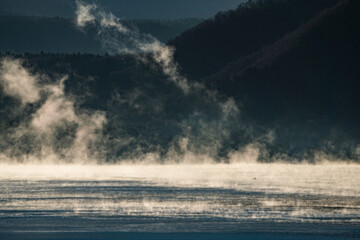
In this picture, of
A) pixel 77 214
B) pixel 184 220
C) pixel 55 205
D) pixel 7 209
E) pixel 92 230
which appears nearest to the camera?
pixel 92 230

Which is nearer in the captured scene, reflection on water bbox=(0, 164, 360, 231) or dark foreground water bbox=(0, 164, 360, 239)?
dark foreground water bbox=(0, 164, 360, 239)

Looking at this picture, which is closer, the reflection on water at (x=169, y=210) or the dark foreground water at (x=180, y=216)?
the dark foreground water at (x=180, y=216)

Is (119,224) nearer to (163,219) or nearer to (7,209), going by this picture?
(163,219)

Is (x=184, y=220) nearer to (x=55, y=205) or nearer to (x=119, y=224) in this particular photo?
(x=119, y=224)

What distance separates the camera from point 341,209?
2208 inches

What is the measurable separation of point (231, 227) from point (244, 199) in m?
23.5

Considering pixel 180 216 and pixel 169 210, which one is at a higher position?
pixel 169 210

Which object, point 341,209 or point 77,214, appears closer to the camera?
point 77,214

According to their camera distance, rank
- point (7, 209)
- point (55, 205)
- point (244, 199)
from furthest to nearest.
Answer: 1. point (244, 199)
2. point (55, 205)
3. point (7, 209)

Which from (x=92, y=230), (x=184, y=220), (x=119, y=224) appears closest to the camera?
(x=92, y=230)

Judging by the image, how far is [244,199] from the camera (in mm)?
67812

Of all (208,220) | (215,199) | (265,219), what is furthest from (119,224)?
(215,199)

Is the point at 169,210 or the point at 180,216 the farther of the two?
the point at 169,210

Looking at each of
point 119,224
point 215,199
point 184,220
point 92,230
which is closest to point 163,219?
point 184,220
